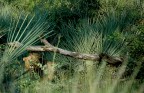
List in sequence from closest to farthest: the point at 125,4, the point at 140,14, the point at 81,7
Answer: the point at 140,14, the point at 125,4, the point at 81,7

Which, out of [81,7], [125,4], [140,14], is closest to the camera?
[140,14]

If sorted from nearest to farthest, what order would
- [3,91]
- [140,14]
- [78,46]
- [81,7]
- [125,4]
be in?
[3,91] < [78,46] < [140,14] < [125,4] < [81,7]

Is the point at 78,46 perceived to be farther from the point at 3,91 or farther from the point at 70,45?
the point at 3,91

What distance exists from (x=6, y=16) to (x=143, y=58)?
4526 mm

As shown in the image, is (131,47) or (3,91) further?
(131,47)

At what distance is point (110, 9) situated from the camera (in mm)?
11344

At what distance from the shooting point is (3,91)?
416 centimetres

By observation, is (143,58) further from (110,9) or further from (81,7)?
(81,7)

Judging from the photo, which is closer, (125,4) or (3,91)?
(3,91)

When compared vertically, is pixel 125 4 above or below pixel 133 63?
above

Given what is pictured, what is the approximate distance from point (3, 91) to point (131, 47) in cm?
362

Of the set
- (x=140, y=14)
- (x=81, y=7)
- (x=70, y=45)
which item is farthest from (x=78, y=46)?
(x=81, y=7)

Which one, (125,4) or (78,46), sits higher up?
(125,4)

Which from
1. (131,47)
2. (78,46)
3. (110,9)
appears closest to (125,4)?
(110,9)
